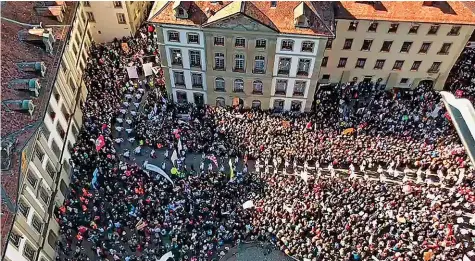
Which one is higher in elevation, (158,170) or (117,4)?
(117,4)

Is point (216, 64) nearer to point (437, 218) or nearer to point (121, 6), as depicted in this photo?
point (121, 6)

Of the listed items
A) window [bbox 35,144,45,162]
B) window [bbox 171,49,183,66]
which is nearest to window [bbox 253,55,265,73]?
window [bbox 171,49,183,66]

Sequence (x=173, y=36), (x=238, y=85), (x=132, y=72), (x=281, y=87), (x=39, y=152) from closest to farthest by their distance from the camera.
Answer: (x=39, y=152), (x=173, y=36), (x=281, y=87), (x=238, y=85), (x=132, y=72)

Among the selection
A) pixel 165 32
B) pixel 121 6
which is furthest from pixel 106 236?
pixel 121 6

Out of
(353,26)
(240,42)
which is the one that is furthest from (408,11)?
(240,42)

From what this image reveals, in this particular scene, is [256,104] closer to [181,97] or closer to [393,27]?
[181,97]

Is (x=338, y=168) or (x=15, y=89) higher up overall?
(x=15, y=89)
